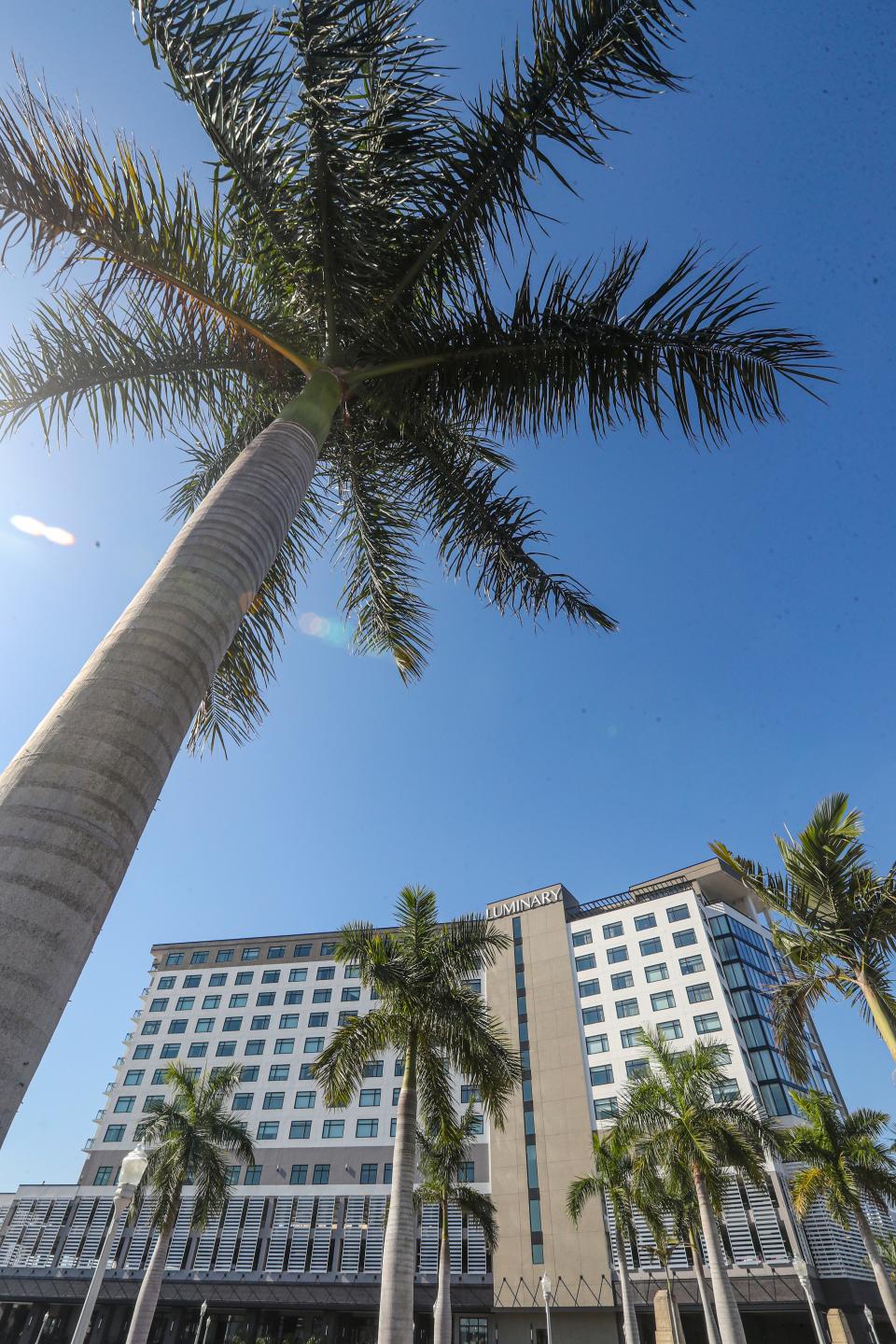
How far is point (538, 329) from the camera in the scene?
7422mm

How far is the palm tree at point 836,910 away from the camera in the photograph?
1002 centimetres

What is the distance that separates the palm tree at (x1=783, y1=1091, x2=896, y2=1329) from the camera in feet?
88.7

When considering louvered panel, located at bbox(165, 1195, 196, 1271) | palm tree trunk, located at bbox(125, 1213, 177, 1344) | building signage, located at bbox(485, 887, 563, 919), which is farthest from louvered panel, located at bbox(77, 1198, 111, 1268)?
palm tree trunk, located at bbox(125, 1213, 177, 1344)

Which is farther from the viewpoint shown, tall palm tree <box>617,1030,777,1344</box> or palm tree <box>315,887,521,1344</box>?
tall palm tree <box>617,1030,777,1344</box>

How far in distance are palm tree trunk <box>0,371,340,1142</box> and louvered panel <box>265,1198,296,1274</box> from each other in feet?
226

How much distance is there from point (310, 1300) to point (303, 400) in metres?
68.3

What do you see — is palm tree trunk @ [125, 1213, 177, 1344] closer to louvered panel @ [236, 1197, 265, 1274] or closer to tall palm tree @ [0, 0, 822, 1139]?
tall palm tree @ [0, 0, 822, 1139]

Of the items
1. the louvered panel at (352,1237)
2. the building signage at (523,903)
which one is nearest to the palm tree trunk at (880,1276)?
the louvered panel at (352,1237)

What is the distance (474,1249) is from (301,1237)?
13.6 m

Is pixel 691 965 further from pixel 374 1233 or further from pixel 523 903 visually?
pixel 374 1233

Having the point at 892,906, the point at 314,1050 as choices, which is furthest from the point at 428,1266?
the point at 892,906

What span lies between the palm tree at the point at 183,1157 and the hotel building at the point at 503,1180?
17697 millimetres

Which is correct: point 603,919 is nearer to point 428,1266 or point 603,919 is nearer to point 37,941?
point 428,1266

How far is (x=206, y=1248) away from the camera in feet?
188
